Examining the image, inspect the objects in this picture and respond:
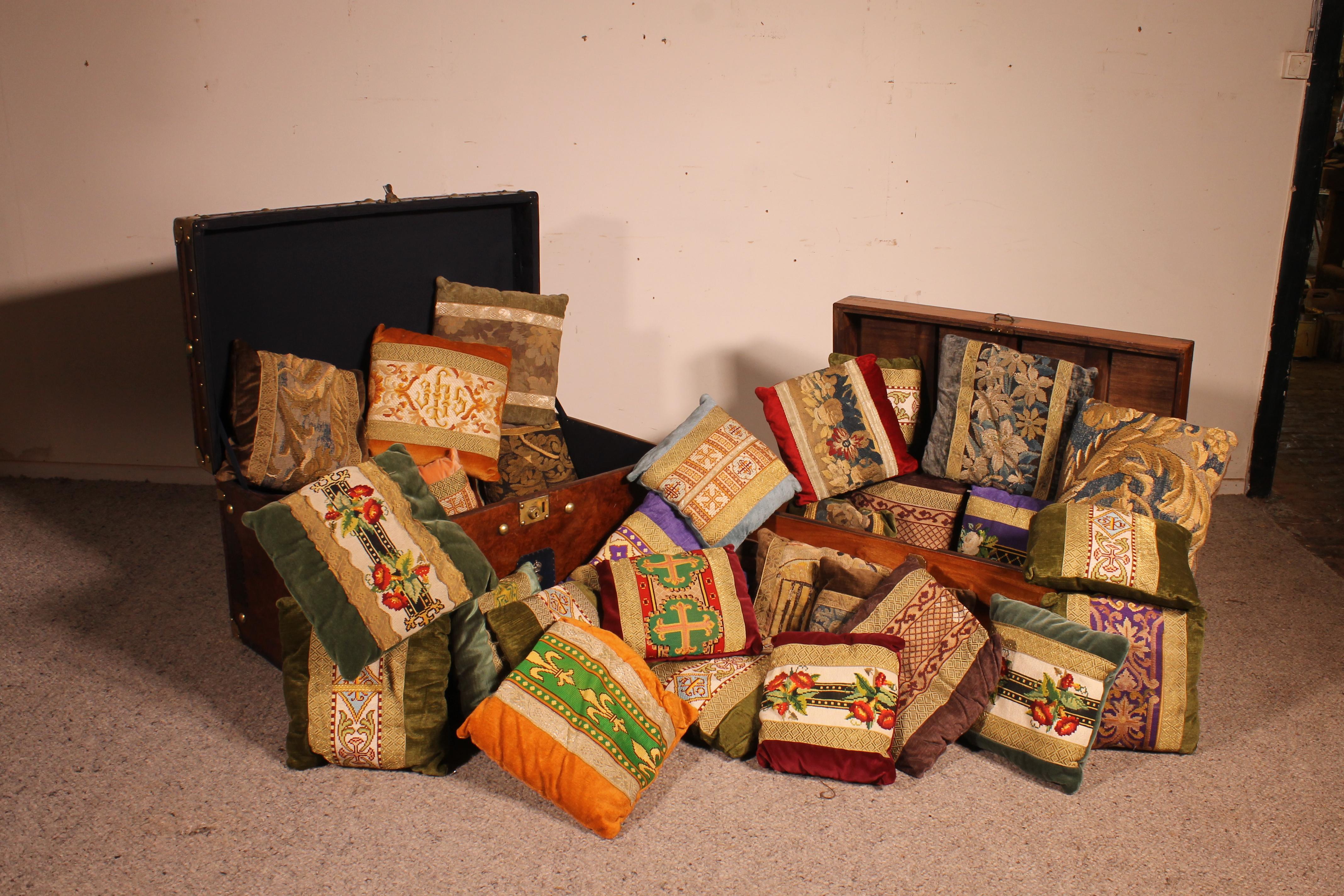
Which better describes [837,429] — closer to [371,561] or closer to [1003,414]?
[1003,414]

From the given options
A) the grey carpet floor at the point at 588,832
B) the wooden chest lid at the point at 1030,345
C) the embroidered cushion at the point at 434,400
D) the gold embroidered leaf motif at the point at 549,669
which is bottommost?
the grey carpet floor at the point at 588,832

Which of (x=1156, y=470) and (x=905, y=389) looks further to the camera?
(x=905, y=389)

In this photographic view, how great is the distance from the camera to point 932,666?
2559 millimetres

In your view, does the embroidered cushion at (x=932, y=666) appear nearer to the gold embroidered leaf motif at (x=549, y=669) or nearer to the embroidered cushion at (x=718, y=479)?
the embroidered cushion at (x=718, y=479)

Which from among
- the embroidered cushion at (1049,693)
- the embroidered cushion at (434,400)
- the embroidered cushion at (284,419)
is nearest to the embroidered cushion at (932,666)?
the embroidered cushion at (1049,693)

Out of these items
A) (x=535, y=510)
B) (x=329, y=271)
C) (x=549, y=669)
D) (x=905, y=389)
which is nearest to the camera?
(x=549, y=669)

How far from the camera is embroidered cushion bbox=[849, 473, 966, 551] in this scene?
328 cm

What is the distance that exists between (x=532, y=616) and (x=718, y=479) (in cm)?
79

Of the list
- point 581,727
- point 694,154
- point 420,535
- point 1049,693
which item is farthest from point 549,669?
point 694,154

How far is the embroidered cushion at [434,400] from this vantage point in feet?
10.5

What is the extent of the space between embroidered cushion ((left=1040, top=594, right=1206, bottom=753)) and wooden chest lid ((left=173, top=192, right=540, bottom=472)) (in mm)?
2176

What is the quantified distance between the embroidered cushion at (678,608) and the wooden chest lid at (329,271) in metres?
1.17

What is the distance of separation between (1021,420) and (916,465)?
36 cm

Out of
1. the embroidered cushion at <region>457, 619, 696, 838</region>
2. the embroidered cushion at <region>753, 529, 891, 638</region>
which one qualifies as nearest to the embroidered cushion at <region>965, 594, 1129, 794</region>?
the embroidered cushion at <region>753, 529, 891, 638</region>
